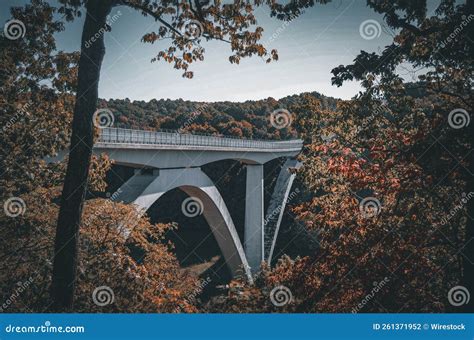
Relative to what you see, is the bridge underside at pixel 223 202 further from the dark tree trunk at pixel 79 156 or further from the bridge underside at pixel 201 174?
the dark tree trunk at pixel 79 156

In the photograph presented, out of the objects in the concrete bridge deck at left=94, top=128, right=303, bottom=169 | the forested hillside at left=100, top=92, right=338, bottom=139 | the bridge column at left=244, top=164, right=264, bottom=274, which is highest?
the forested hillside at left=100, top=92, right=338, bottom=139

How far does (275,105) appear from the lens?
233 ft

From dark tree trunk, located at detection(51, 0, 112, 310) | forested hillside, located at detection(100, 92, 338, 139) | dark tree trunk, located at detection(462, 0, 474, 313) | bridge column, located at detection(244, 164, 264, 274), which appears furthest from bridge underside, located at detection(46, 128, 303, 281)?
forested hillside, located at detection(100, 92, 338, 139)

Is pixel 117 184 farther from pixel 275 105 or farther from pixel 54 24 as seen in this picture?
pixel 275 105

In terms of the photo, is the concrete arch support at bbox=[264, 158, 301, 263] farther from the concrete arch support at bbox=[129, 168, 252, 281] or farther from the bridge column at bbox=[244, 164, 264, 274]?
the concrete arch support at bbox=[129, 168, 252, 281]

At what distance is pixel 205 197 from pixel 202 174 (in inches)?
72.2

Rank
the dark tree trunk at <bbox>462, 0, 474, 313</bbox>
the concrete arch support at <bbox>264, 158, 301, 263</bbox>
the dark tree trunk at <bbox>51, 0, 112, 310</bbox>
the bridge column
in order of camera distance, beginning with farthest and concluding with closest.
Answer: the concrete arch support at <bbox>264, 158, 301, 263</bbox>, the bridge column, the dark tree trunk at <bbox>462, 0, 474, 313</bbox>, the dark tree trunk at <bbox>51, 0, 112, 310</bbox>

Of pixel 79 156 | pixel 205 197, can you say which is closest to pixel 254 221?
pixel 205 197

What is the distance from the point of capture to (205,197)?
22.8 metres

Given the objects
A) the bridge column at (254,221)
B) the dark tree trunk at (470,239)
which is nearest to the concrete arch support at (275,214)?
the bridge column at (254,221)

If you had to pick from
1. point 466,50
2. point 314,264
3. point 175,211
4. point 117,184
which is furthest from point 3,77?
point 175,211

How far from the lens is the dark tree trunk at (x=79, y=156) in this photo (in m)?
5.18

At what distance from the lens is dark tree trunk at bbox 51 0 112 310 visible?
5.18 meters

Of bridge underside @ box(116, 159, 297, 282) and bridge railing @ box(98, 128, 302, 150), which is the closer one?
bridge railing @ box(98, 128, 302, 150)
